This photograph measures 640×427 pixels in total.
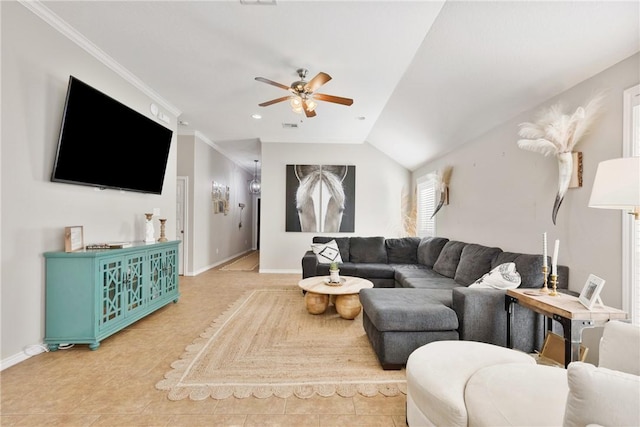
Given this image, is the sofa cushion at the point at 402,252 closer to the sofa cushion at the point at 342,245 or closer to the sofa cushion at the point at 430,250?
the sofa cushion at the point at 430,250

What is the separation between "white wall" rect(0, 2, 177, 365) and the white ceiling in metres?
0.30

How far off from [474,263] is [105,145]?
418 centimetres

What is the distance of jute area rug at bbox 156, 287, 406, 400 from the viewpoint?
2.00 metres

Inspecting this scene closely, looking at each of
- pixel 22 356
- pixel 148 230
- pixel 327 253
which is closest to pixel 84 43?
pixel 148 230

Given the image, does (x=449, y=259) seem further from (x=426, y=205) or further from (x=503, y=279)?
(x=426, y=205)

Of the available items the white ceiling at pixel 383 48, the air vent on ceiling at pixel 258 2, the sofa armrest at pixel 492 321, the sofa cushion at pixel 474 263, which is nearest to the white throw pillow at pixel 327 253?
the sofa cushion at pixel 474 263

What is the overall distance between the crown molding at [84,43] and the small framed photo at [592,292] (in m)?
4.50

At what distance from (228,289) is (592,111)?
482 centimetres

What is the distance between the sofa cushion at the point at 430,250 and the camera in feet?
14.9

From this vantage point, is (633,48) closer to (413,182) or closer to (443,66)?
(443,66)

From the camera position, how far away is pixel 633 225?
2.01m

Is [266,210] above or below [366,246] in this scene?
above

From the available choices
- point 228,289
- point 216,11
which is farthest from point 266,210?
point 216,11

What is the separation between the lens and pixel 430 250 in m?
4.66
